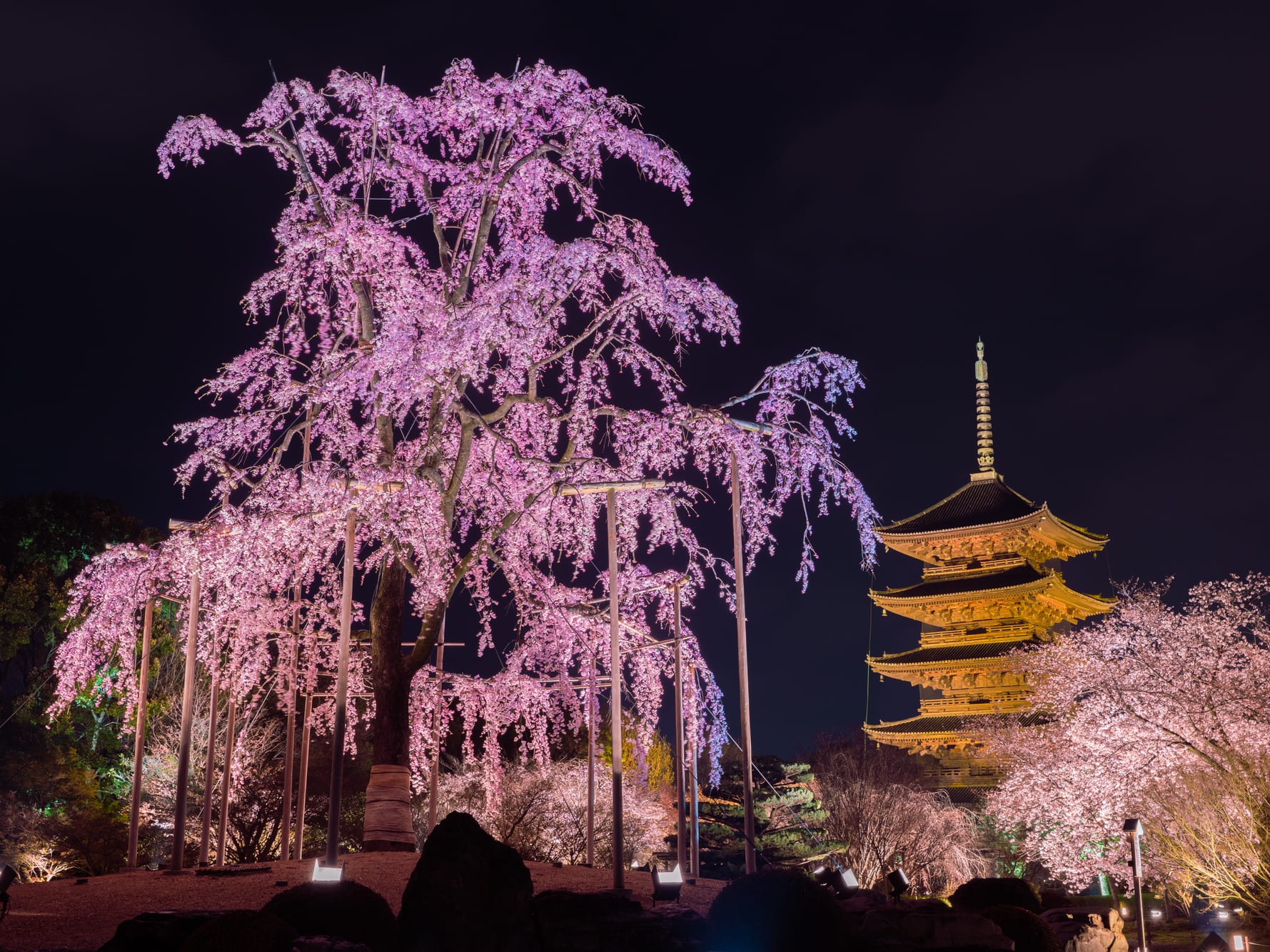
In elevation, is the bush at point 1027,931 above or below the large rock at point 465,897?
below

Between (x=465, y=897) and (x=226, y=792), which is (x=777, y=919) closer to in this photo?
(x=465, y=897)

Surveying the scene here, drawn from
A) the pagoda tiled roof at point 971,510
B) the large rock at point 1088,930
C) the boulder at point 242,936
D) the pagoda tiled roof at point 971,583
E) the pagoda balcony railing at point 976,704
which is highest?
the pagoda tiled roof at point 971,510

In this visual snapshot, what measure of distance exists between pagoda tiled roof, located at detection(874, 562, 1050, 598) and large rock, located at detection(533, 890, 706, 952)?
39156 millimetres

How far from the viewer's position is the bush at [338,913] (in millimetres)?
9211

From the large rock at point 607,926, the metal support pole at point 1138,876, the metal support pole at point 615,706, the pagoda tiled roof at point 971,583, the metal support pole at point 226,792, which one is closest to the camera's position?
the large rock at point 607,926

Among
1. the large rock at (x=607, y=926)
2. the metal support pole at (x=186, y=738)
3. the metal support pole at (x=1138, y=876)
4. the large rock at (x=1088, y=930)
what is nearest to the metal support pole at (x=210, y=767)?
the metal support pole at (x=186, y=738)

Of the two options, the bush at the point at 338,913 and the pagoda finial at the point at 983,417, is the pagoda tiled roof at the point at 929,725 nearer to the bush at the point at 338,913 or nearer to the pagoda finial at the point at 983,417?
the pagoda finial at the point at 983,417

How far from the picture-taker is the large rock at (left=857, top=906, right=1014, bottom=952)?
11.6 m

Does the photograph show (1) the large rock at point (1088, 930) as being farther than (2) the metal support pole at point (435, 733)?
No

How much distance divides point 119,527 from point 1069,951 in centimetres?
2710

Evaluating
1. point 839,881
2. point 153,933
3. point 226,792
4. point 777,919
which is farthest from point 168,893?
point 839,881

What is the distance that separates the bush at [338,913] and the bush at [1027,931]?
7.31 metres

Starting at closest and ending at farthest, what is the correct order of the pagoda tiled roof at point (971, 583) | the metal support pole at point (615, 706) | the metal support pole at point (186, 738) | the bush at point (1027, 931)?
the metal support pole at point (615, 706) → the bush at point (1027, 931) → the metal support pole at point (186, 738) → the pagoda tiled roof at point (971, 583)

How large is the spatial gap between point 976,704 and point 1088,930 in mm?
32917
